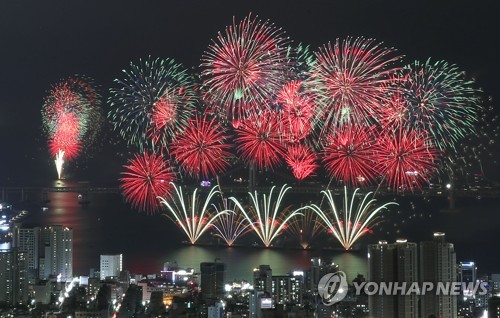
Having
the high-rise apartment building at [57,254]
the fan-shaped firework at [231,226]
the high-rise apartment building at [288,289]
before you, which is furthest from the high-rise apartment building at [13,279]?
the fan-shaped firework at [231,226]

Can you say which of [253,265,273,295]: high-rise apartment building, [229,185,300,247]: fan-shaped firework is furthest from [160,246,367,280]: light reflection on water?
[253,265,273,295]: high-rise apartment building

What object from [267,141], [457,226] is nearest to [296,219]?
[457,226]

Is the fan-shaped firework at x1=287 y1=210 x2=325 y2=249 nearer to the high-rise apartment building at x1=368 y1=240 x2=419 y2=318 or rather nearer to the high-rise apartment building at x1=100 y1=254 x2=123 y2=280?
the high-rise apartment building at x1=100 y1=254 x2=123 y2=280

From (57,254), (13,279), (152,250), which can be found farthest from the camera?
(152,250)

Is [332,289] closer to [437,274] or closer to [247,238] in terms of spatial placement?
[437,274]

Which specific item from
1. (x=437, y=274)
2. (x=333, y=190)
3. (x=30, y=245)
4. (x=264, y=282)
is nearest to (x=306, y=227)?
(x=333, y=190)

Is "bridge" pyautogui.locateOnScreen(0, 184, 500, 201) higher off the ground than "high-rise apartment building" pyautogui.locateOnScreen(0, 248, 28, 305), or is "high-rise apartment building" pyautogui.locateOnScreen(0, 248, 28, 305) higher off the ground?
"bridge" pyautogui.locateOnScreen(0, 184, 500, 201)
